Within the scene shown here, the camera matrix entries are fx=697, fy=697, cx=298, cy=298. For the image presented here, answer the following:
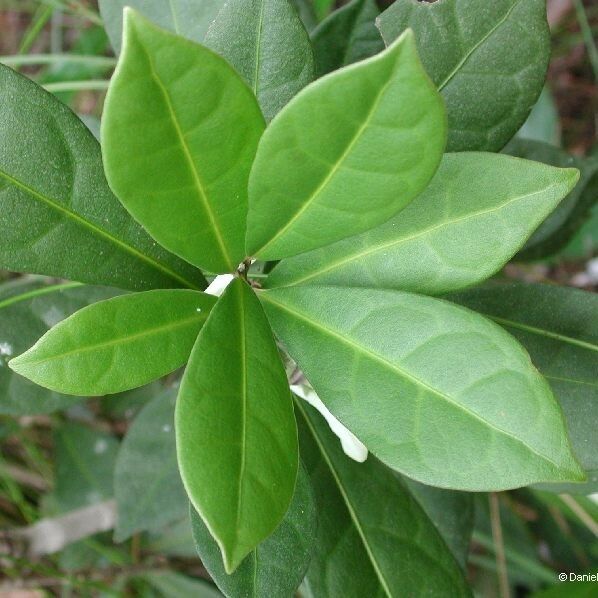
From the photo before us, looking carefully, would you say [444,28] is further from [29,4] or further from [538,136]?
[29,4]

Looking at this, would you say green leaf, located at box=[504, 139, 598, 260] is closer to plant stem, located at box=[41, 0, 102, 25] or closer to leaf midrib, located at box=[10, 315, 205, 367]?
leaf midrib, located at box=[10, 315, 205, 367]

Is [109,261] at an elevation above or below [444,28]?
below

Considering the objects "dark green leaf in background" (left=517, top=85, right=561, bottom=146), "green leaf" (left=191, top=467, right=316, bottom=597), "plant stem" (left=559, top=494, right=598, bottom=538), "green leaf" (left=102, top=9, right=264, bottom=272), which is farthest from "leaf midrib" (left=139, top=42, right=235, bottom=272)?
"dark green leaf in background" (left=517, top=85, right=561, bottom=146)

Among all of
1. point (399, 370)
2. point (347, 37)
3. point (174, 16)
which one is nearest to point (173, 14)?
point (174, 16)

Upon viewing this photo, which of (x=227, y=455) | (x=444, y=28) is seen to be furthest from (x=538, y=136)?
(x=227, y=455)

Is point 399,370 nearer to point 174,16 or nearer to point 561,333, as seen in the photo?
point 561,333

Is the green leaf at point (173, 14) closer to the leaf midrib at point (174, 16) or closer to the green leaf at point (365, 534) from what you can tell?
the leaf midrib at point (174, 16)
